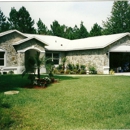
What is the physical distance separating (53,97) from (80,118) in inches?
109

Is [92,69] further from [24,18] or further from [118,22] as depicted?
[118,22]

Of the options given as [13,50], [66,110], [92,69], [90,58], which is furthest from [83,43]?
[66,110]

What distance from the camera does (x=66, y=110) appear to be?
25.0ft

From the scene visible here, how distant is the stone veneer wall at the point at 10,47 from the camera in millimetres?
18922

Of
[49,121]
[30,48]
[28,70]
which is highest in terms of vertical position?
[30,48]

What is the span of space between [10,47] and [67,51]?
7.04 m

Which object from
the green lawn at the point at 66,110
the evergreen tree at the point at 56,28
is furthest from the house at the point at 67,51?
the green lawn at the point at 66,110

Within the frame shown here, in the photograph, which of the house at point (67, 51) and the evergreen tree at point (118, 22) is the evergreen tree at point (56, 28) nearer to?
the house at point (67, 51)

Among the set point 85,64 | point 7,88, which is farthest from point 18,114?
point 85,64

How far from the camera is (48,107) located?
313 inches

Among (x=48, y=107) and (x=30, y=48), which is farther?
(x=30, y=48)

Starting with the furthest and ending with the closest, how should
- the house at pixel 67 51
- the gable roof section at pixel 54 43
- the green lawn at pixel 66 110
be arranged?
the gable roof section at pixel 54 43 < the house at pixel 67 51 < the green lawn at pixel 66 110

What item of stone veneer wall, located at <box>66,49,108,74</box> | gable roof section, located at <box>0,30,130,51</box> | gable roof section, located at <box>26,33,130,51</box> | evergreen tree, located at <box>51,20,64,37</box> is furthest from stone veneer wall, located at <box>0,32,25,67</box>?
stone veneer wall, located at <box>66,49,108,74</box>

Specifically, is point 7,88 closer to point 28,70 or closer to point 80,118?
point 28,70
